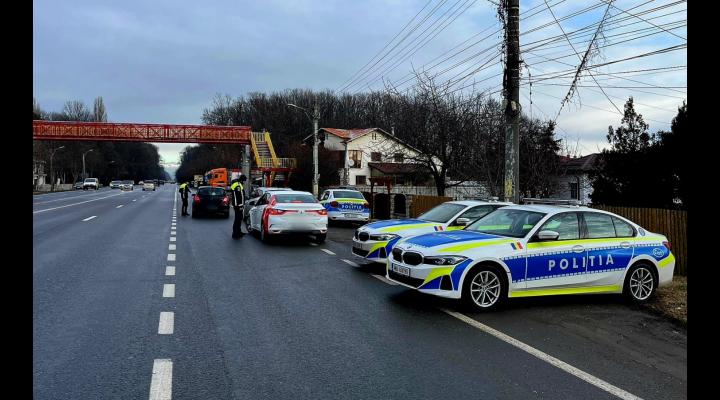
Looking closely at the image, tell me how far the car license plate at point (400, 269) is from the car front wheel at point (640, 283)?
11.3 feet

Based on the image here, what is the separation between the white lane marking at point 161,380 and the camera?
4293mm

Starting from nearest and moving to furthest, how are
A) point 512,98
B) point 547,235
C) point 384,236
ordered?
point 547,235 < point 384,236 < point 512,98

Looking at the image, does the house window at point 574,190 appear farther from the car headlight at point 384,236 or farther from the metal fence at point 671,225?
the car headlight at point 384,236

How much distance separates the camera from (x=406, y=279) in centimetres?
787

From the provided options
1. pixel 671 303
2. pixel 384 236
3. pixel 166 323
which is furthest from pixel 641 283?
pixel 166 323

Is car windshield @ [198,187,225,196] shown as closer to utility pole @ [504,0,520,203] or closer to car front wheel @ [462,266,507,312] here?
utility pole @ [504,0,520,203]

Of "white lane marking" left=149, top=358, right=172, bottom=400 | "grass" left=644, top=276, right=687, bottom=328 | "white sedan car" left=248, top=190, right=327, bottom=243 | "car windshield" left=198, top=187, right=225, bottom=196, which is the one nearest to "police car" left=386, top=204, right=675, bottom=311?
"grass" left=644, top=276, right=687, bottom=328

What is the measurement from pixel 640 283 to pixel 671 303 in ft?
1.82

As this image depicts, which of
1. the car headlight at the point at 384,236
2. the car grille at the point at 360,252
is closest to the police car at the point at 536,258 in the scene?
the car headlight at the point at 384,236

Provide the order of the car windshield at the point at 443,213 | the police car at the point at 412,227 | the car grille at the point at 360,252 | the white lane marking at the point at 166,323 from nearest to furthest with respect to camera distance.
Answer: the white lane marking at the point at 166,323
the police car at the point at 412,227
the car grille at the point at 360,252
the car windshield at the point at 443,213

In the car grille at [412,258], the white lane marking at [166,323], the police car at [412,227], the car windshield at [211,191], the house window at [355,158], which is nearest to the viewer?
the white lane marking at [166,323]

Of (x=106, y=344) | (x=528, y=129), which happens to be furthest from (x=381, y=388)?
(x=528, y=129)

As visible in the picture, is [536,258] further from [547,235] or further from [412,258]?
[412,258]

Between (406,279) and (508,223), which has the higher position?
(508,223)
